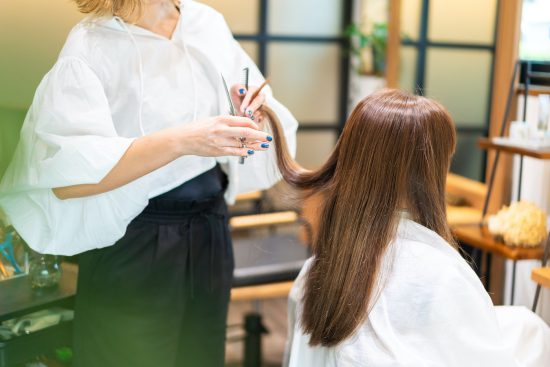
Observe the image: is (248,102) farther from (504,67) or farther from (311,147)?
(311,147)

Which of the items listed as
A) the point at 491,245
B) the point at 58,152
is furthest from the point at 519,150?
the point at 58,152

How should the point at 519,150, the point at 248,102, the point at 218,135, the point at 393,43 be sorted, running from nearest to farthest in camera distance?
the point at 218,135 < the point at 248,102 < the point at 519,150 < the point at 393,43

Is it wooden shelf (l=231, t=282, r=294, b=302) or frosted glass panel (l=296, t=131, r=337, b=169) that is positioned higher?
frosted glass panel (l=296, t=131, r=337, b=169)

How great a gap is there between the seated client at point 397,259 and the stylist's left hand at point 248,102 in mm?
208

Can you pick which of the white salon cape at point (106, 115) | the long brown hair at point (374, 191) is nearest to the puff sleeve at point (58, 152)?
the white salon cape at point (106, 115)

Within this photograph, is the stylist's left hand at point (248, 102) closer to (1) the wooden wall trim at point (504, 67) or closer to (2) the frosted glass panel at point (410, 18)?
(1) the wooden wall trim at point (504, 67)

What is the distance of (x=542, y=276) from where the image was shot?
1.68 metres

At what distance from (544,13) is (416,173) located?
1134mm

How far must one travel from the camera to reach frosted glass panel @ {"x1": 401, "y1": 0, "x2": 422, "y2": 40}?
3.28m

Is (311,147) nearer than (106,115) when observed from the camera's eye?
No

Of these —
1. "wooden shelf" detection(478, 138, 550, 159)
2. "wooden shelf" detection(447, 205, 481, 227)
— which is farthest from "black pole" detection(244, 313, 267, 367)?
"wooden shelf" detection(478, 138, 550, 159)

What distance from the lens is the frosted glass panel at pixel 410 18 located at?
10.7 ft

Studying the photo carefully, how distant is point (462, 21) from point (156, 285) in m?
2.08

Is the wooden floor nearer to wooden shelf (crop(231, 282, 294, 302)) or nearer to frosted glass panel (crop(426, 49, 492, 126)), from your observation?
wooden shelf (crop(231, 282, 294, 302))
